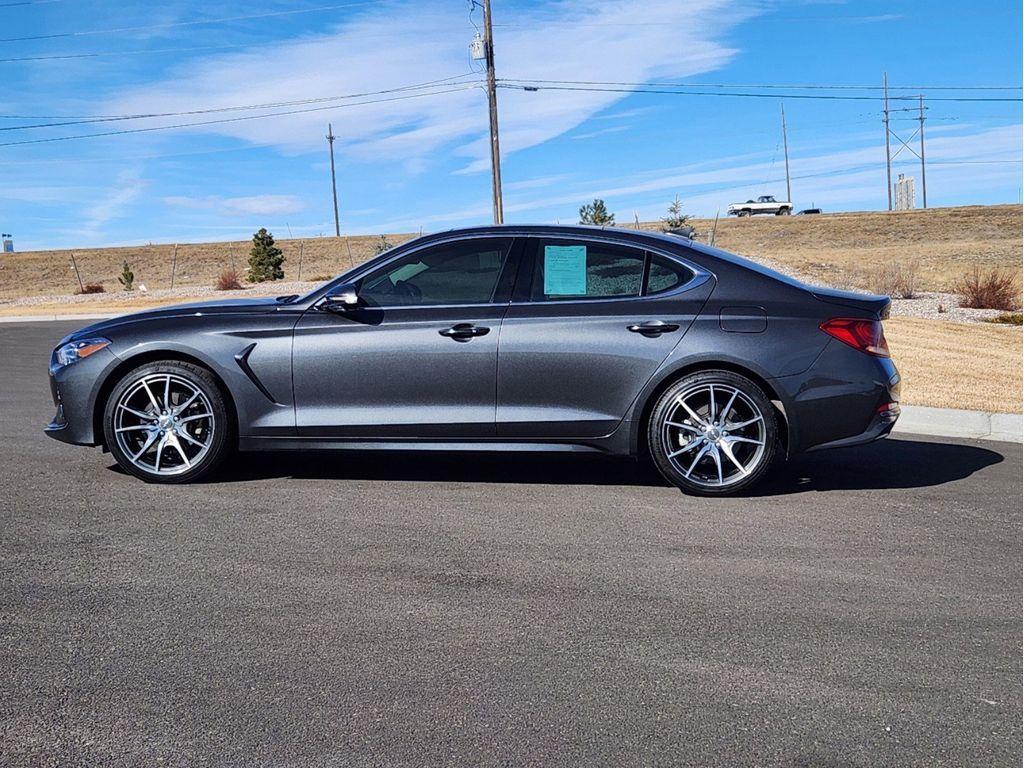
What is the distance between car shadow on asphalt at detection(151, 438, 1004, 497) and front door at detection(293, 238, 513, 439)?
0.45m

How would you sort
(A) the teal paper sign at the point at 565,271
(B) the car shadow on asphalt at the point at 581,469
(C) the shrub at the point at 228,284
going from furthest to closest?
(C) the shrub at the point at 228,284 → (B) the car shadow on asphalt at the point at 581,469 → (A) the teal paper sign at the point at 565,271

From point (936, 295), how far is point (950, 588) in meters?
22.6

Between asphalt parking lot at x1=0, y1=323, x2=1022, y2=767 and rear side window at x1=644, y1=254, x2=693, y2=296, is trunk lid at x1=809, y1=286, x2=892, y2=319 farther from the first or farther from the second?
asphalt parking lot at x1=0, y1=323, x2=1022, y2=767

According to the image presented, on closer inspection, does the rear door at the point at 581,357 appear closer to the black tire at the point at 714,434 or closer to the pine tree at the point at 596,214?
the black tire at the point at 714,434

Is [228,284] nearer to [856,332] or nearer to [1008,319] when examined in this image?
[1008,319]

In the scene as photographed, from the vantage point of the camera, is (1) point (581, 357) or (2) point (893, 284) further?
(2) point (893, 284)

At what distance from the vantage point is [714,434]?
250 inches

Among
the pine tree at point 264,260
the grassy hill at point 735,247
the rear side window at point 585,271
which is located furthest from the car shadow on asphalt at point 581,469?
the grassy hill at point 735,247

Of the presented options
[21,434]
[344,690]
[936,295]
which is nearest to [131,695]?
[344,690]

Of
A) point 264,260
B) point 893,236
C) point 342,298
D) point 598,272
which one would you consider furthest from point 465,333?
point 893,236

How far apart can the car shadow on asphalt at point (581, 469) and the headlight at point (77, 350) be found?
42.8 inches

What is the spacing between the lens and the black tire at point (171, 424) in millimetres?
6473

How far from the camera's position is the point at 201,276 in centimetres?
6469

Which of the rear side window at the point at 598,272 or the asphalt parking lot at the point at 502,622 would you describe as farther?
the rear side window at the point at 598,272
